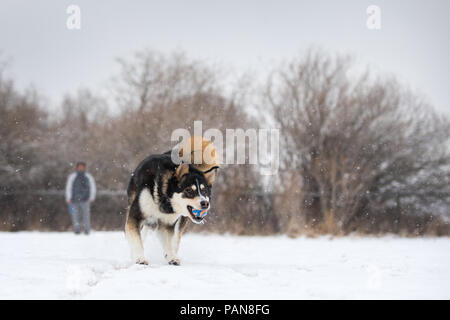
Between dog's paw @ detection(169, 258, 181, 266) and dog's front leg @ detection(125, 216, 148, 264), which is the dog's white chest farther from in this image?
dog's paw @ detection(169, 258, 181, 266)

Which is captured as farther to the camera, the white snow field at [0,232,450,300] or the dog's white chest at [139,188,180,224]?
the dog's white chest at [139,188,180,224]

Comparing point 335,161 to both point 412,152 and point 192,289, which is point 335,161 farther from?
point 192,289

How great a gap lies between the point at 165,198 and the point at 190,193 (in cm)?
37

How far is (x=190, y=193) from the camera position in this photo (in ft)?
18.1

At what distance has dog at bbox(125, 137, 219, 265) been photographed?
5555 mm

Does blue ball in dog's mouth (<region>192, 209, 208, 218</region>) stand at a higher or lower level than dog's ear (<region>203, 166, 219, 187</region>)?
lower

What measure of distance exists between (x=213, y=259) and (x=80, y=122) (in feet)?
41.1

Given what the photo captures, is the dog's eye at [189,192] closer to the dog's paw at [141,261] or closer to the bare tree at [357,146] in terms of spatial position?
the dog's paw at [141,261]

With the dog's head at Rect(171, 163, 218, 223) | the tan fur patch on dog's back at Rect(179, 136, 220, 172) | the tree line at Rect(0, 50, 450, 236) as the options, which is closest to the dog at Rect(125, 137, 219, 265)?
the dog's head at Rect(171, 163, 218, 223)

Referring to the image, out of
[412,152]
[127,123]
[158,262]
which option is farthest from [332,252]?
[127,123]

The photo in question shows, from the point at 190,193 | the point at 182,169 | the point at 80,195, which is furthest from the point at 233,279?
the point at 80,195

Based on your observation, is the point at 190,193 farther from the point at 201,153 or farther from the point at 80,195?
the point at 80,195

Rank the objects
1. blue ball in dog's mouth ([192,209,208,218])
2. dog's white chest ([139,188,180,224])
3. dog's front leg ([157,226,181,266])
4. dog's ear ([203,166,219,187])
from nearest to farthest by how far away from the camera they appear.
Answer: blue ball in dog's mouth ([192,209,208,218]) → dog's white chest ([139,188,180,224]) → dog's ear ([203,166,219,187]) → dog's front leg ([157,226,181,266])

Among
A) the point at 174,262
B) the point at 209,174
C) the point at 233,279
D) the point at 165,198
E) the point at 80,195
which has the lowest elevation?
the point at 80,195
